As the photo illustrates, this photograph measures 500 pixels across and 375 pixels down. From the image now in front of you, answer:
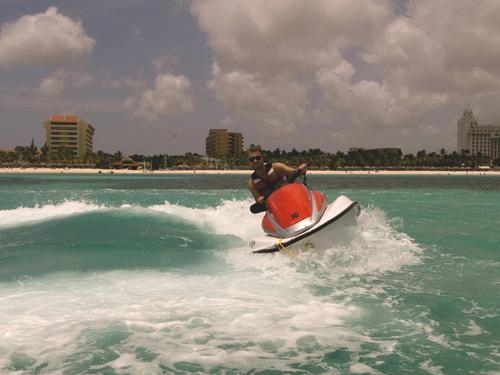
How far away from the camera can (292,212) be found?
9820 mm

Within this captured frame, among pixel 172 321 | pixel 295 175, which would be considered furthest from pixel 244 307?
pixel 295 175

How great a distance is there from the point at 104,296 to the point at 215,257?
360 cm

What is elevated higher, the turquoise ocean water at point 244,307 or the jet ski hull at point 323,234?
the jet ski hull at point 323,234

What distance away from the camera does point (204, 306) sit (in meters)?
6.77

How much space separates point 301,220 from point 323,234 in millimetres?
606

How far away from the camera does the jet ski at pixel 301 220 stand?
364 inches

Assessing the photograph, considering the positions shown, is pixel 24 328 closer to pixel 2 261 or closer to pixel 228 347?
pixel 228 347

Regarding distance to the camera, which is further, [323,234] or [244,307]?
[323,234]

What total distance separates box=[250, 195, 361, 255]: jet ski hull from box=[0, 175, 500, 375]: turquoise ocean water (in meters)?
0.21

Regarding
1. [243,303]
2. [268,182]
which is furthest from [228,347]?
[268,182]

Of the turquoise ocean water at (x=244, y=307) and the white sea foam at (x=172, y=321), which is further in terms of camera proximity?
the white sea foam at (x=172, y=321)

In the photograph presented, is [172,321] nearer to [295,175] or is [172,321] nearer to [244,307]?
[244,307]

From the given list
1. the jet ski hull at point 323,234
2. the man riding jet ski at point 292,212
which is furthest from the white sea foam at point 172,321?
the man riding jet ski at point 292,212

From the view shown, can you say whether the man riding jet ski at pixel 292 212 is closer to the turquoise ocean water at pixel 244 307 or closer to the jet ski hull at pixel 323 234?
the jet ski hull at pixel 323 234
